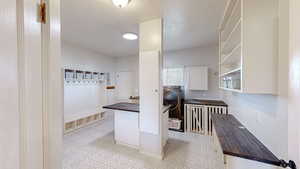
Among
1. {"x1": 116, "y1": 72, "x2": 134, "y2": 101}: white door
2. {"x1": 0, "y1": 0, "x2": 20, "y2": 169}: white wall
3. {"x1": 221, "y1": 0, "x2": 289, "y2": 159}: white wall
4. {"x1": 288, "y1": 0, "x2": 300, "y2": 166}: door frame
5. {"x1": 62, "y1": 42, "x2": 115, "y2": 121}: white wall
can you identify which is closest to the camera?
{"x1": 0, "y1": 0, "x2": 20, "y2": 169}: white wall

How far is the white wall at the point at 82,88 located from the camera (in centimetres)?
357

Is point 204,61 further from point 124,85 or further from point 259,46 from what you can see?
point 124,85

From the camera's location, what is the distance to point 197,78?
3.87m

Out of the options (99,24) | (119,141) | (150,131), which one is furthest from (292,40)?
(119,141)

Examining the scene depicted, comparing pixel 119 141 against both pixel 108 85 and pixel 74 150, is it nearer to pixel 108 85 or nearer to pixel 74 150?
pixel 74 150

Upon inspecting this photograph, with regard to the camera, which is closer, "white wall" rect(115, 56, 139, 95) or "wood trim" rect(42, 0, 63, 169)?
"wood trim" rect(42, 0, 63, 169)

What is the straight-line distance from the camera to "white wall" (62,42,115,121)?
3572mm

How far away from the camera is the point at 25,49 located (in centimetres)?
53

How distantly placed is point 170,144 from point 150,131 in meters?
0.79

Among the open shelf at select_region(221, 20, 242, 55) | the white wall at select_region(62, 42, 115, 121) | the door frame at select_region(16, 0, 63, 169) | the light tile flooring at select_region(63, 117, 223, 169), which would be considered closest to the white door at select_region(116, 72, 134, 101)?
the white wall at select_region(62, 42, 115, 121)

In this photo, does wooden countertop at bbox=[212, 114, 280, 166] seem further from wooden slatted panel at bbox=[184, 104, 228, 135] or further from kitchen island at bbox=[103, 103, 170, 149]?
wooden slatted panel at bbox=[184, 104, 228, 135]

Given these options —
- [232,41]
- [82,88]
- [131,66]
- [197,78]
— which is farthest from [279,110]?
[131,66]

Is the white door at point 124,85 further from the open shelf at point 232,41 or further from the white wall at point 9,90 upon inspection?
the white wall at point 9,90

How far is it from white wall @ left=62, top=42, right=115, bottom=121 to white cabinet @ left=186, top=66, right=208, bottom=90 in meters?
3.25
